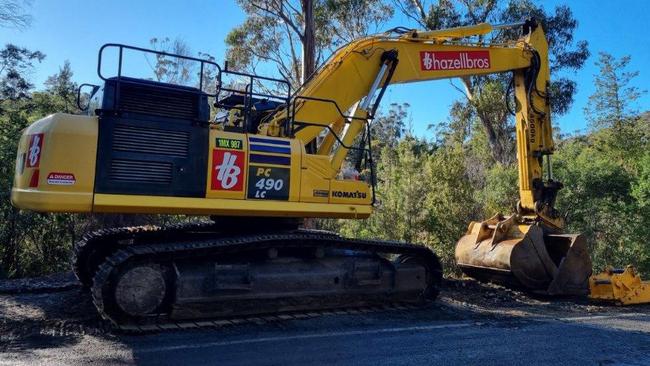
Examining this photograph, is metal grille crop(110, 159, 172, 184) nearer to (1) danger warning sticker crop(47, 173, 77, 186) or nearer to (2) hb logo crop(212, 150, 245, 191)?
(1) danger warning sticker crop(47, 173, 77, 186)

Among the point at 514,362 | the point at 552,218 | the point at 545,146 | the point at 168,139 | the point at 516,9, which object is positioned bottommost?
the point at 514,362

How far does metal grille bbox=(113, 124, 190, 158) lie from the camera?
19.0 feet

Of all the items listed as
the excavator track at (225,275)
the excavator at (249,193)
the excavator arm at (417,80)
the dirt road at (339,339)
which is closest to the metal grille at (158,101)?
the excavator at (249,193)

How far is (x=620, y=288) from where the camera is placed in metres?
8.73

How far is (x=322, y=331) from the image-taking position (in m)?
6.07

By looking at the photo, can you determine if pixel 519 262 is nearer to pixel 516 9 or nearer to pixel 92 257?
pixel 92 257

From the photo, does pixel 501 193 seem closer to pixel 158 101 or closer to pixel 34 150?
pixel 158 101

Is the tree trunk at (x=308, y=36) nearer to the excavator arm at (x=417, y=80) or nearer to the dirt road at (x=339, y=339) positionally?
the excavator arm at (x=417, y=80)

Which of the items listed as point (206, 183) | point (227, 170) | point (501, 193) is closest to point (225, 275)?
point (206, 183)

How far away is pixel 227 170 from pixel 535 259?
537 centimetres

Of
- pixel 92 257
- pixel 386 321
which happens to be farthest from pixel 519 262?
pixel 92 257

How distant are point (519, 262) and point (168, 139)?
5808mm

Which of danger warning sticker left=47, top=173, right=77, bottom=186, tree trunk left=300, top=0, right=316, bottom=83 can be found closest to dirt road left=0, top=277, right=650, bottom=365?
danger warning sticker left=47, top=173, right=77, bottom=186

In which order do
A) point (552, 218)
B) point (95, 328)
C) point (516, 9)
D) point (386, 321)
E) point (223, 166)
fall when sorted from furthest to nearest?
point (516, 9) → point (552, 218) → point (386, 321) → point (223, 166) → point (95, 328)
